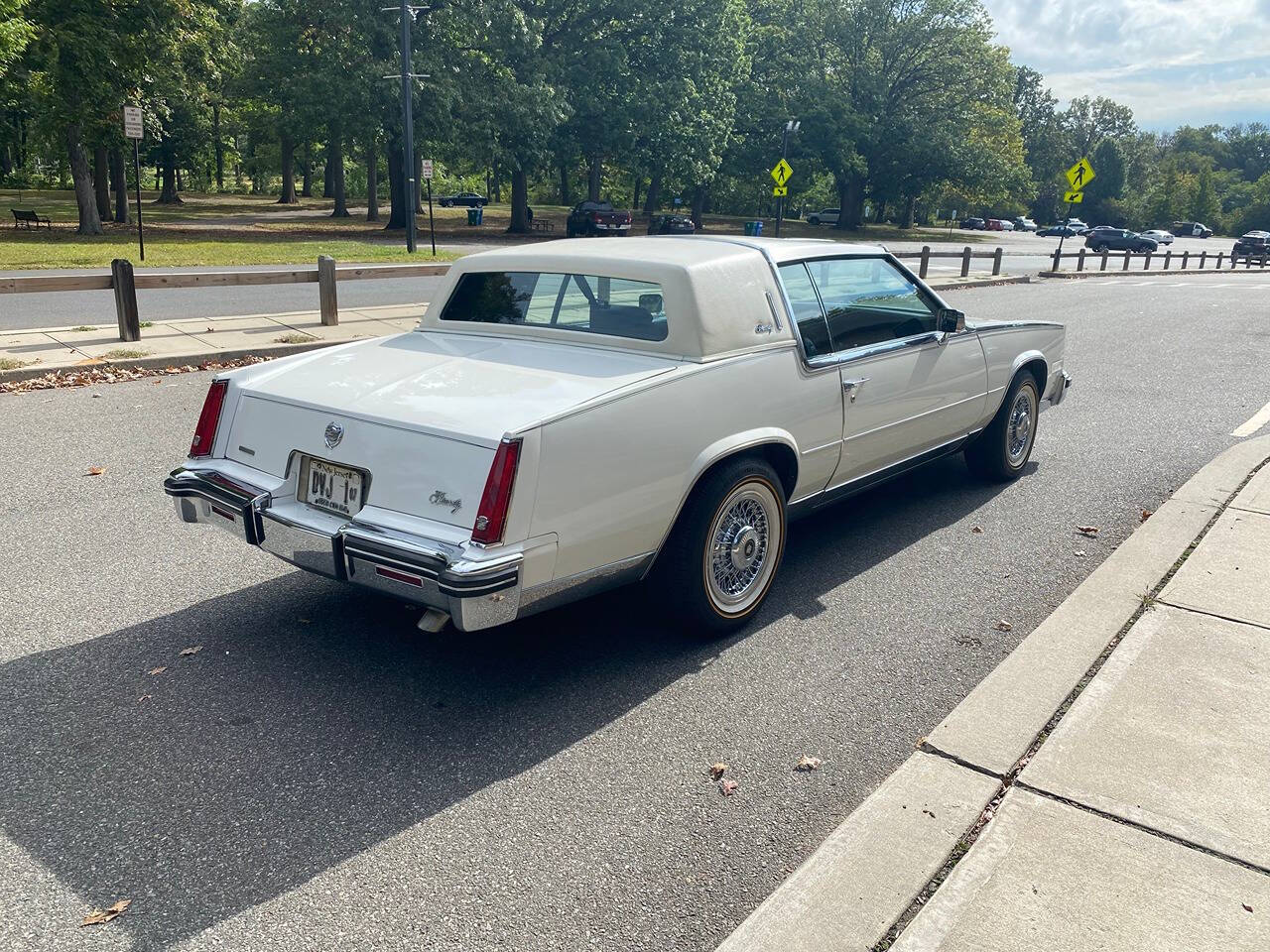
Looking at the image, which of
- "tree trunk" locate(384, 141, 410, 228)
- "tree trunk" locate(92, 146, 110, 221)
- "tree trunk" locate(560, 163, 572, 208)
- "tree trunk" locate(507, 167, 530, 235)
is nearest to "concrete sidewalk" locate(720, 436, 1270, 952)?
"tree trunk" locate(92, 146, 110, 221)

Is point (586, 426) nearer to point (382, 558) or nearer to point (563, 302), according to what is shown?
Answer: point (382, 558)

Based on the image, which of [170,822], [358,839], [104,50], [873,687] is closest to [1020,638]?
[873,687]

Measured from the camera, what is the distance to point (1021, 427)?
6.73m

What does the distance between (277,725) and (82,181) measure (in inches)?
1272

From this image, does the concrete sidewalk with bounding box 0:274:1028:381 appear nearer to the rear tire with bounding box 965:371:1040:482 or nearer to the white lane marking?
the rear tire with bounding box 965:371:1040:482

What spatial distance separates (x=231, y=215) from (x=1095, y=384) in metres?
44.6

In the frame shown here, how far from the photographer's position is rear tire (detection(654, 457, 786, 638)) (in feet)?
13.0

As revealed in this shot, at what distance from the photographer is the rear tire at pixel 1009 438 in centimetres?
641

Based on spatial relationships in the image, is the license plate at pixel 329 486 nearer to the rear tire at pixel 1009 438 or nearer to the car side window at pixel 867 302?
the car side window at pixel 867 302

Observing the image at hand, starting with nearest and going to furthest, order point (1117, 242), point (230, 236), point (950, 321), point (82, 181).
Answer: point (950, 321) → point (82, 181) → point (230, 236) → point (1117, 242)

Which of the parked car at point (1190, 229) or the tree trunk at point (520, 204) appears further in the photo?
the parked car at point (1190, 229)

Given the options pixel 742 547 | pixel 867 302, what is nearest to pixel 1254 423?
pixel 867 302

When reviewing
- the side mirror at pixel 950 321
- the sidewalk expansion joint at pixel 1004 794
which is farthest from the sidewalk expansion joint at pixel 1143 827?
the side mirror at pixel 950 321

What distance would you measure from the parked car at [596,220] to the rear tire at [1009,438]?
117ft
